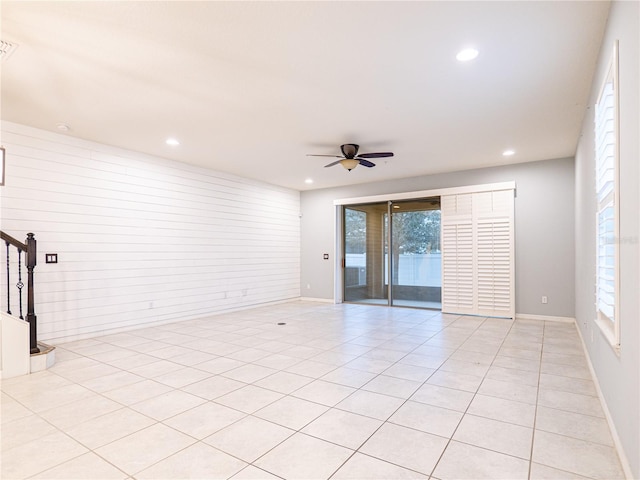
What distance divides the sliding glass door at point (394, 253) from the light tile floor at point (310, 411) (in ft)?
8.75

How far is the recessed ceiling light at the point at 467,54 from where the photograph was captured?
285 centimetres

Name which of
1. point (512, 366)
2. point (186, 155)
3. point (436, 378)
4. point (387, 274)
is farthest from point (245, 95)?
point (387, 274)

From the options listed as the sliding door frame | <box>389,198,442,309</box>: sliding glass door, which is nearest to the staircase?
the sliding door frame

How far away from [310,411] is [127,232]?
436 cm

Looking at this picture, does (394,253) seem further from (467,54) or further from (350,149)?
(467,54)

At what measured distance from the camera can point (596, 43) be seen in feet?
9.05

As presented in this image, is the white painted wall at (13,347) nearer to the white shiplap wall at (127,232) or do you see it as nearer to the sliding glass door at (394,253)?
the white shiplap wall at (127,232)

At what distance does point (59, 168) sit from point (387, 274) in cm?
617

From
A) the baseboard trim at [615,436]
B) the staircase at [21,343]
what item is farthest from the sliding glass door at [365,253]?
the staircase at [21,343]

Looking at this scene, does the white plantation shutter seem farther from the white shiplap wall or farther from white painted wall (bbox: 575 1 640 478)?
white painted wall (bbox: 575 1 640 478)

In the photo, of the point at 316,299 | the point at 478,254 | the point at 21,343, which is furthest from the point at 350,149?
the point at 316,299

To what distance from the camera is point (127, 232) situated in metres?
5.56

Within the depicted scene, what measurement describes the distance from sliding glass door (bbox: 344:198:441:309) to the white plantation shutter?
35 centimetres

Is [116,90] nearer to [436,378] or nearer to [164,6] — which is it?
[164,6]
